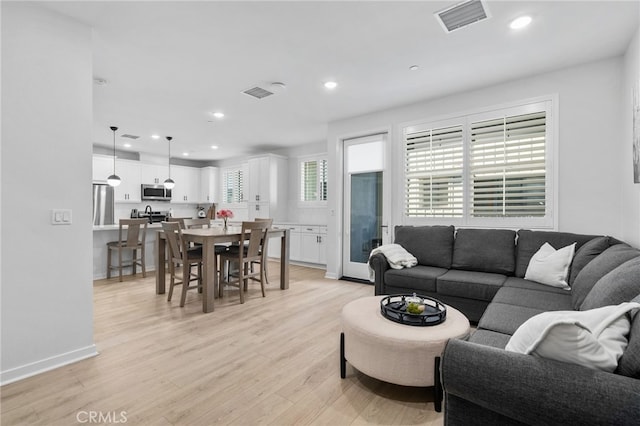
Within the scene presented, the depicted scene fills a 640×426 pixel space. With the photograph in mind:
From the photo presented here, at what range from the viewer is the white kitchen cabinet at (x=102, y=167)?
6758 mm

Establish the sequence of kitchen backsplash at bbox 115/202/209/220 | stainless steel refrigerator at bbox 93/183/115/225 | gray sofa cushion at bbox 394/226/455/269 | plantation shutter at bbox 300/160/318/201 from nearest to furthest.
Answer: gray sofa cushion at bbox 394/226/455/269 → stainless steel refrigerator at bbox 93/183/115/225 → plantation shutter at bbox 300/160/318/201 → kitchen backsplash at bbox 115/202/209/220

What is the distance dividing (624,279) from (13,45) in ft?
13.0

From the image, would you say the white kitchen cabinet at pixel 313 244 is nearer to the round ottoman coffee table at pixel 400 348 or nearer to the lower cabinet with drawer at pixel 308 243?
the lower cabinet with drawer at pixel 308 243

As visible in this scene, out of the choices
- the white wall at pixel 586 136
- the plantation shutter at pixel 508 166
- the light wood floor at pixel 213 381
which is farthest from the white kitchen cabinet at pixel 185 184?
the white wall at pixel 586 136

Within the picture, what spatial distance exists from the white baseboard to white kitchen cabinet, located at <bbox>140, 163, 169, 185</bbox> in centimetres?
609

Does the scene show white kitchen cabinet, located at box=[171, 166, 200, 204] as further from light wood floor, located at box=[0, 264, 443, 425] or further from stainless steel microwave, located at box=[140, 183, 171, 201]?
light wood floor, located at box=[0, 264, 443, 425]

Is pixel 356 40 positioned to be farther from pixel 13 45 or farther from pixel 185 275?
pixel 185 275

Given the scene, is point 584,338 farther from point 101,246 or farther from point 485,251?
point 101,246

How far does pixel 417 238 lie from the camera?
3.86 meters

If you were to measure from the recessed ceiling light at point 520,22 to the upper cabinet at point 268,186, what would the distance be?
5.28m

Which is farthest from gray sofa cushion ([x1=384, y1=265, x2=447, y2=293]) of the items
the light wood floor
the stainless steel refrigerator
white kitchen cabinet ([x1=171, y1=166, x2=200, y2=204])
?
white kitchen cabinet ([x1=171, y1=166, x2=200, y2=204])

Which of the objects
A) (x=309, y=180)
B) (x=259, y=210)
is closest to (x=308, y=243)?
(x=309, y=180)

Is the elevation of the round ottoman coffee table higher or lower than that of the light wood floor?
higher

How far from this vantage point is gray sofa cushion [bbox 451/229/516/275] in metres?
3.26
